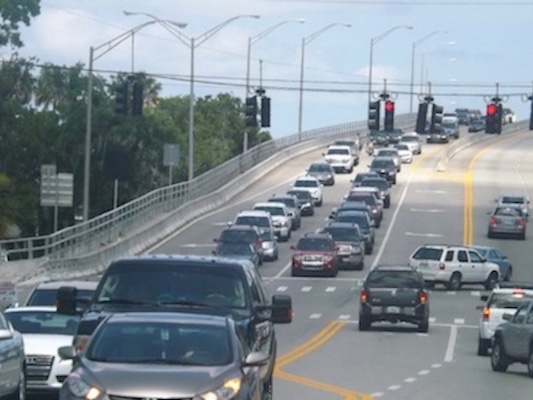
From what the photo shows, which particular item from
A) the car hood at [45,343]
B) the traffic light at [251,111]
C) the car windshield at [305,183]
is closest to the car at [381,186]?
the car windshield at [305,183]

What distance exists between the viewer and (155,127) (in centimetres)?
9588

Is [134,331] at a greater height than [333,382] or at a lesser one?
greater

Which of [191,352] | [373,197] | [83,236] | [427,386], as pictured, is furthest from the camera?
[373,197]

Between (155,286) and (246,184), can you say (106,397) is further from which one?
(246,184)

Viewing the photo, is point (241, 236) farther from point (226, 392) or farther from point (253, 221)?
point (226, 392)

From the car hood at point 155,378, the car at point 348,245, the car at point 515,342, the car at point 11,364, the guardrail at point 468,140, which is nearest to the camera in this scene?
the car hood at point 155,378

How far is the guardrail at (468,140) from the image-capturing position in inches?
4504

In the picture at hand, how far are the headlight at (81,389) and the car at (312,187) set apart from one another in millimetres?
68502

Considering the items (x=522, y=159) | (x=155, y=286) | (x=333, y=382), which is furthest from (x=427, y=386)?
(x=522, y=159)

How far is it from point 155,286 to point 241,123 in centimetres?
15002

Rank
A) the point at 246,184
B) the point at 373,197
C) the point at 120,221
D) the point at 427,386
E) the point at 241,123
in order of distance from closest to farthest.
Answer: the point at 427,386
the point at 120,221
the point at 373,197
the point at 246,184
the point at 241,123

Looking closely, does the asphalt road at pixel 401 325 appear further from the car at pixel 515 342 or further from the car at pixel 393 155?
the car at pixel 393 155

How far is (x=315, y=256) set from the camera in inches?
2360

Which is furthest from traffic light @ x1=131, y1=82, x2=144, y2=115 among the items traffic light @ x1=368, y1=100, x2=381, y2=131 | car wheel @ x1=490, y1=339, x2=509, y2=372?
car wheel @ x1=490, y1=339, x2=509, y2=372
